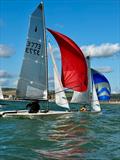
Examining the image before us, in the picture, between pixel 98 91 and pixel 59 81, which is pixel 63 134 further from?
pixel 98 91

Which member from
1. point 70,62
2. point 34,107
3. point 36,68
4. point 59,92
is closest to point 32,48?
point 36,68

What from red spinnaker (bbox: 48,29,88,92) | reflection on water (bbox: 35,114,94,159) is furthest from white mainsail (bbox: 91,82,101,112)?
reflection on water (bbox: 35,114,94,159)

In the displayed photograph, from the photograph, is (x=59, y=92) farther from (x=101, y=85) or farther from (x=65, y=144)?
(x=65, y=144)

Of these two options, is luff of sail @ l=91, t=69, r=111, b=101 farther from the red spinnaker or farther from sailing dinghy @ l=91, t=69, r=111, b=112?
the red spinnaker

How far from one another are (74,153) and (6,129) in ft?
29.7

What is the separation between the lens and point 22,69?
3288cm

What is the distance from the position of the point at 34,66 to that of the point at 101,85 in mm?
15961

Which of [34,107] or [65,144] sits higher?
[34,107]

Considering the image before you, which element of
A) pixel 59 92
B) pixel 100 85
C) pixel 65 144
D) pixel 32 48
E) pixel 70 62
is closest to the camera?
pixel 65 144

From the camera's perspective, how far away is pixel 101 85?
4744 centimetres

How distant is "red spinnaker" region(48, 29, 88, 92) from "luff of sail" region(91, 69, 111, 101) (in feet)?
39.6

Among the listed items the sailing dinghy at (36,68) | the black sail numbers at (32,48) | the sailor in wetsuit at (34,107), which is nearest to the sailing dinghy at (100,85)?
the sailing dinghy at (36,68)

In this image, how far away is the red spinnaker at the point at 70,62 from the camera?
34594 mm

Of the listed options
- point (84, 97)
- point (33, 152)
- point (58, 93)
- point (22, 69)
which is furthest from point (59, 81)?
point (33, 152)
